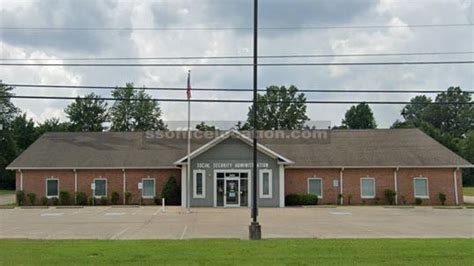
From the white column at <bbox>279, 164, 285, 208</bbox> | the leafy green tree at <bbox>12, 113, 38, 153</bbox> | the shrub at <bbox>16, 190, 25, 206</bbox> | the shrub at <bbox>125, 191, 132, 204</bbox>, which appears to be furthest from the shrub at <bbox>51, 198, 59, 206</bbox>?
the leafy green tree at <bbox>12, 113, 38, 153</bbox>

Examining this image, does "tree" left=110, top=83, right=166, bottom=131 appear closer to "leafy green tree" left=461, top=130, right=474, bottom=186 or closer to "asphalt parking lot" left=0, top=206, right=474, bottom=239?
"leafy green tree" left=461, top=130, right=474, bottom=186

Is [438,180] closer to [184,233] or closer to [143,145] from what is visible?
[143,145]

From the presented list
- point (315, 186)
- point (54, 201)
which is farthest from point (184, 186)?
point (54, 201)

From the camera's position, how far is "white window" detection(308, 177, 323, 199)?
41906 mm

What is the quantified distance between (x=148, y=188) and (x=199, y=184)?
5.05 meters

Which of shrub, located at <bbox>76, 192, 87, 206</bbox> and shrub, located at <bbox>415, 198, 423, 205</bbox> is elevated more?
shrub, located at <bbox>76, 192, 87, 206</bbox>

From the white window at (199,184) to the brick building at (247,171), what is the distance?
0.07 m

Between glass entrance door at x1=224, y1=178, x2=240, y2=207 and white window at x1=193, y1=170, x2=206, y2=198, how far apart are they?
156cm

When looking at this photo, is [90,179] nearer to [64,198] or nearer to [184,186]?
[64,198]
